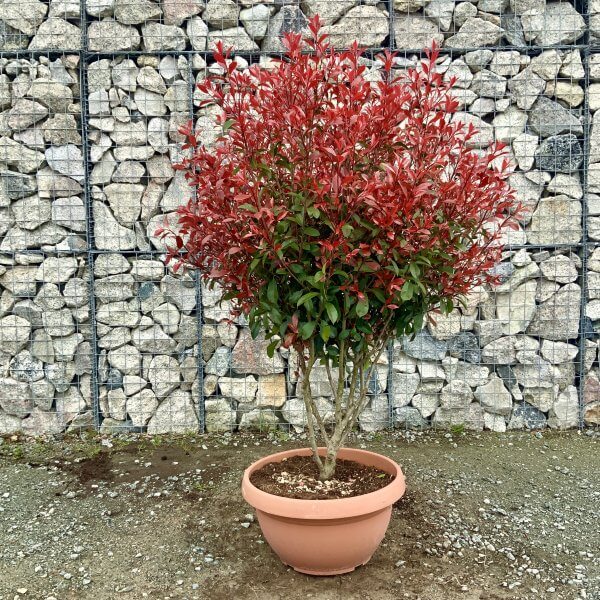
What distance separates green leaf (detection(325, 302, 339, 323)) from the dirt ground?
112cm

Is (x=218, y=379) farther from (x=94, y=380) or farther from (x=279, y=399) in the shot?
(x=94, y=380)

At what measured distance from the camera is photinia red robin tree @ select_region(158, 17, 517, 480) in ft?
7.56

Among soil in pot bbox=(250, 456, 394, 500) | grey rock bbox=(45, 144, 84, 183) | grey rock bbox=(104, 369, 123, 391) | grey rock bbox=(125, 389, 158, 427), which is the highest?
grey rock bbox=(45, 144, 84, 183)

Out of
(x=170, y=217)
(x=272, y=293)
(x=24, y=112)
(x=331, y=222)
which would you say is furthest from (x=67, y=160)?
(x=331, y=222)

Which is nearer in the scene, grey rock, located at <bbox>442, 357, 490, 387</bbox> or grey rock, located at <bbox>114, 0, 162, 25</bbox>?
grey rock, located at <bbox>114, 0, 162, 25</bbox>

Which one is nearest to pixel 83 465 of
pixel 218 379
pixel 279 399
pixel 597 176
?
pixel 218 379

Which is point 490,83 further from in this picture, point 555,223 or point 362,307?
point 362,307

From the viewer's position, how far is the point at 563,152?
162 inches

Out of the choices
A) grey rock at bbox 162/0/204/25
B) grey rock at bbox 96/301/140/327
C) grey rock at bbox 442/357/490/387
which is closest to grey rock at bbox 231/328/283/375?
grey rock at bbox 96/301/140/327

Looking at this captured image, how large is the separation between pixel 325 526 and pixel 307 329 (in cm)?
78

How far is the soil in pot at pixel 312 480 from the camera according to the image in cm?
258

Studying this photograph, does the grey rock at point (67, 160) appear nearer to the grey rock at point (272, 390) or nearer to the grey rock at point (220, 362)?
the grey rock at point (220, 362)

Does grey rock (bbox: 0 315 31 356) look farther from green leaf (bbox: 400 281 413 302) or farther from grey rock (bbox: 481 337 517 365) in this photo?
grey rock (bbox: 481 337 517 365)

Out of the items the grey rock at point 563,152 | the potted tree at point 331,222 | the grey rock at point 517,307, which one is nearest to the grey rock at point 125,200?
the potted tree at point 331,222
